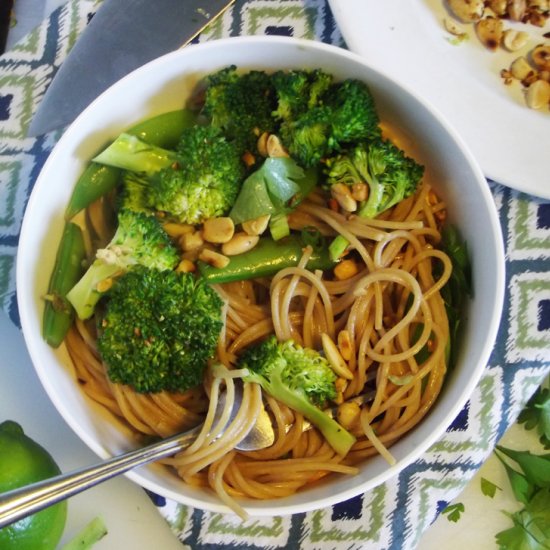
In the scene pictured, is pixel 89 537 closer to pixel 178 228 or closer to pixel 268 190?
pixel 178 228

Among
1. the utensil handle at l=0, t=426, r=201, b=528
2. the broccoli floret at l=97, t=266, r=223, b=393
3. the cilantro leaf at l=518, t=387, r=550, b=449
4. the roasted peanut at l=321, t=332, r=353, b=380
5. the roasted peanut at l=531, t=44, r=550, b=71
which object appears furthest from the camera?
the roasted peanut at l=531, t=44, r=550, b=71

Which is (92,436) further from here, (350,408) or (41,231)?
(350,408)

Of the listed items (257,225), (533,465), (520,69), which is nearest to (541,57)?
(520,69)

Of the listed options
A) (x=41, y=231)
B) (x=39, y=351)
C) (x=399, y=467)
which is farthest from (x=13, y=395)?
(x=399, y=467)

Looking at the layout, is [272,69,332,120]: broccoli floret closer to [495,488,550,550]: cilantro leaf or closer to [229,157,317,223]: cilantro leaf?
[229,157,317,223]: cilantro leaf

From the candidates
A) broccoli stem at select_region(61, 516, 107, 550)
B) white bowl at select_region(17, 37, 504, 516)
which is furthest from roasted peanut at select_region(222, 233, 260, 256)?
broccoli stem at select_region(61, 516, 107, 550)

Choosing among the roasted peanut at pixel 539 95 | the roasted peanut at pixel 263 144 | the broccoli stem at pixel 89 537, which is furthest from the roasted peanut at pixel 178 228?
the roasted peanut at pixel 539 95

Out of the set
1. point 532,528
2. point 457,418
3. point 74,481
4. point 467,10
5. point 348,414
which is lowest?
point 532,528
